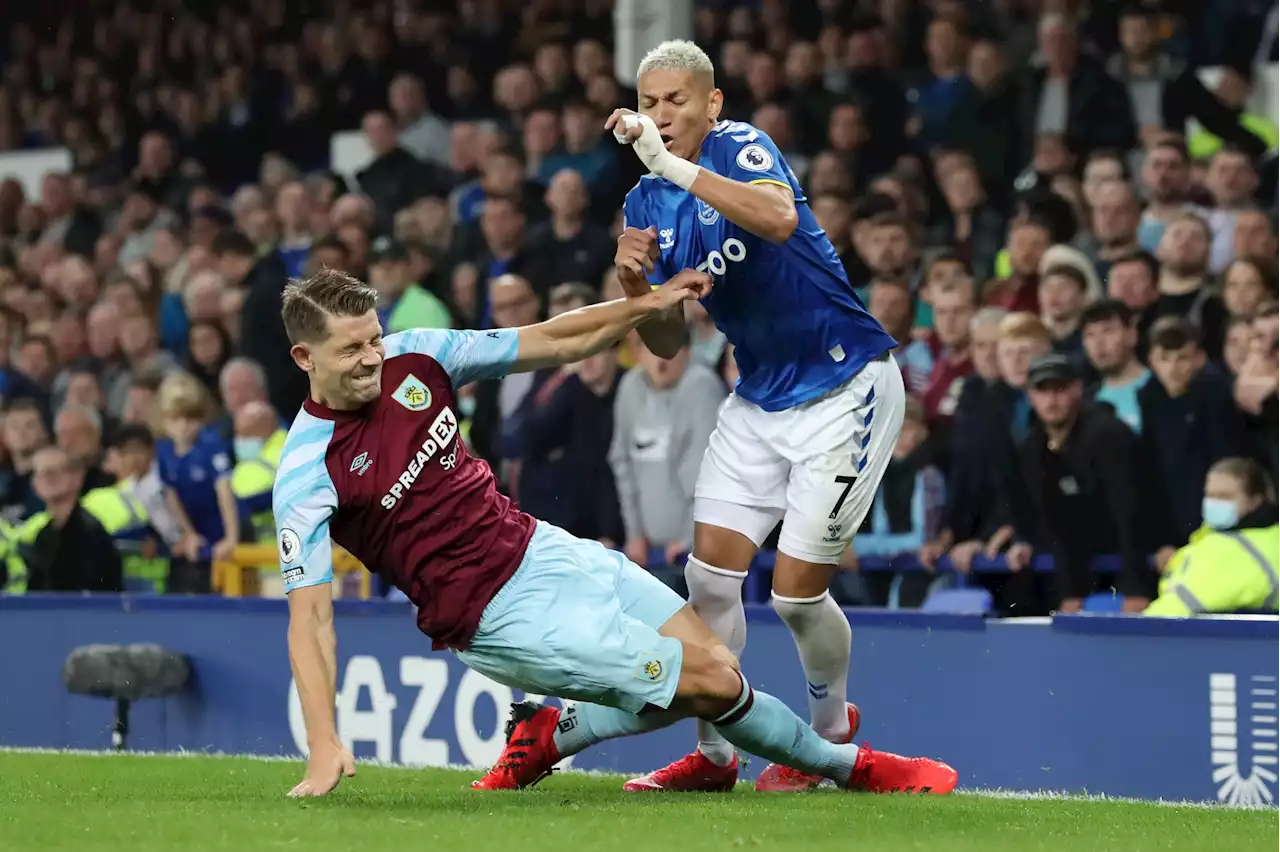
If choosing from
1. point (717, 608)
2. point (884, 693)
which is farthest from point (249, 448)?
point (717, 608)

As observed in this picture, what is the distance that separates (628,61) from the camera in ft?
43.4

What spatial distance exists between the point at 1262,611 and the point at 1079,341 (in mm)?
2001

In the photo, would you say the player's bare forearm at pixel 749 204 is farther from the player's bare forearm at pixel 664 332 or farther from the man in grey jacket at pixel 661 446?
the man in grey jacket at pixel 661 446

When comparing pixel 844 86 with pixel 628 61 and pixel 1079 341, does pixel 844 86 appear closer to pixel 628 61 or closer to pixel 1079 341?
pixel 628 61

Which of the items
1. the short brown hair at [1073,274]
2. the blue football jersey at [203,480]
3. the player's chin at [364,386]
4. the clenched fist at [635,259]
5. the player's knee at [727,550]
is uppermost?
the clenched fist at [635,259]

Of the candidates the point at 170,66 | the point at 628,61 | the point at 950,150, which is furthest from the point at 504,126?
the point at 170,66

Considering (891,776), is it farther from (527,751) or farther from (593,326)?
(593,326)

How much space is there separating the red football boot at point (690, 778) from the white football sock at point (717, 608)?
3 cm

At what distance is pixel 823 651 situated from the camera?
267 inches

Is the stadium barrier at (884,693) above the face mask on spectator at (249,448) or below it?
below

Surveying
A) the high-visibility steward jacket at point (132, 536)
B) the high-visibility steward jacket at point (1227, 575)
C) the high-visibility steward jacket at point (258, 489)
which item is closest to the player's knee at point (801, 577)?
the high-visibility steward jacket at point (1227, 575)

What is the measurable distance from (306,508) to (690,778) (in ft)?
5.69

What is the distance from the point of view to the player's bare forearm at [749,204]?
6113 millimetres

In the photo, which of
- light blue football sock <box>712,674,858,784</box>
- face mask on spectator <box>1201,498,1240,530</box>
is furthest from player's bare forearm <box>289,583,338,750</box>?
face mask on spectator <box>1201,498,1240,530</box>
